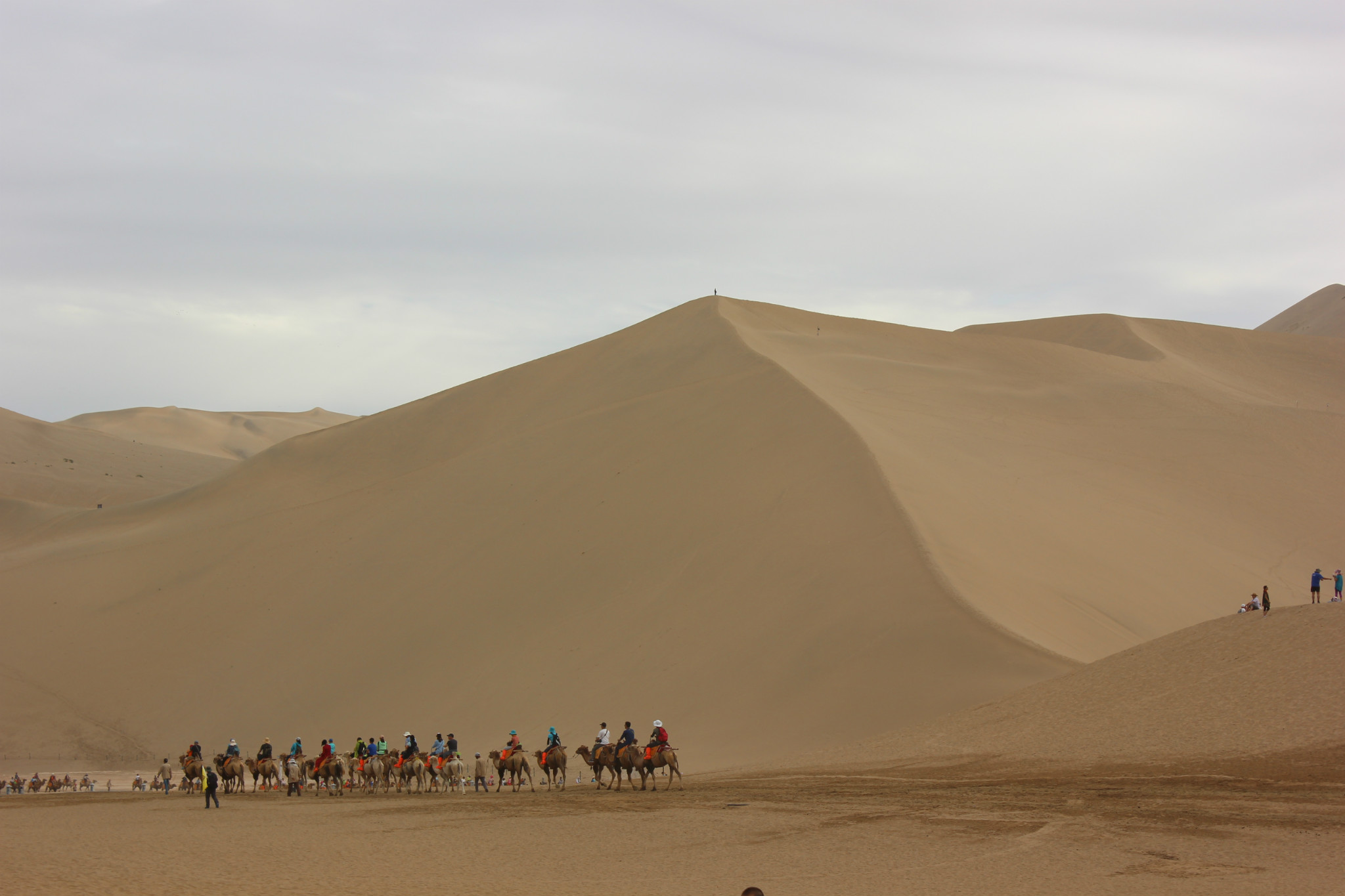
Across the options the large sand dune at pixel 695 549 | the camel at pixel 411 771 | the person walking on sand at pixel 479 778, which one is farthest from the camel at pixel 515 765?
the large sand dune at pixel 695 549

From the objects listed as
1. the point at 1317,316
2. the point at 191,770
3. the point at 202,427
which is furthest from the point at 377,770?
the point at 202,427

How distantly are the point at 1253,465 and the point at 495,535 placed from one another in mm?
27251

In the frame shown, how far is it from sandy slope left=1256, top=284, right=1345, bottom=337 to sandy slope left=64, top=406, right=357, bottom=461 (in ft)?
303

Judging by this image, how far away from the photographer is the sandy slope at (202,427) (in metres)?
126

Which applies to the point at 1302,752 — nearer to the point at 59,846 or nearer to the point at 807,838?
the point at 807,838

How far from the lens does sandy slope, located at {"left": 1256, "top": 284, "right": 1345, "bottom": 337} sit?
99.1 m

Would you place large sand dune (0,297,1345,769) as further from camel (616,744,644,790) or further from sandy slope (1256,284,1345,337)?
sandy slope (1256,284,1345,337)

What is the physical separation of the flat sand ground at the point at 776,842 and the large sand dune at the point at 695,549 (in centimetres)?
757

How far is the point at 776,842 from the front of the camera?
14.6 meters

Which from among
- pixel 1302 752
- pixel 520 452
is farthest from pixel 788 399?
pixel 1302 752

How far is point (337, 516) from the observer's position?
44531 mm

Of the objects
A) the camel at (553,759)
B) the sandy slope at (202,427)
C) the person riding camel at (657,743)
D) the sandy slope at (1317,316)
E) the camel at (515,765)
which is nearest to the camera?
the person riding camel at (657,743)

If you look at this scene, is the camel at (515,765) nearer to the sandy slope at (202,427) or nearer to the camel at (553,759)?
the camel at (553,759)

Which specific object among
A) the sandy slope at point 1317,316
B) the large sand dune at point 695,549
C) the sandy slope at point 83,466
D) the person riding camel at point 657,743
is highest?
the sandy slope at point 1317,316
